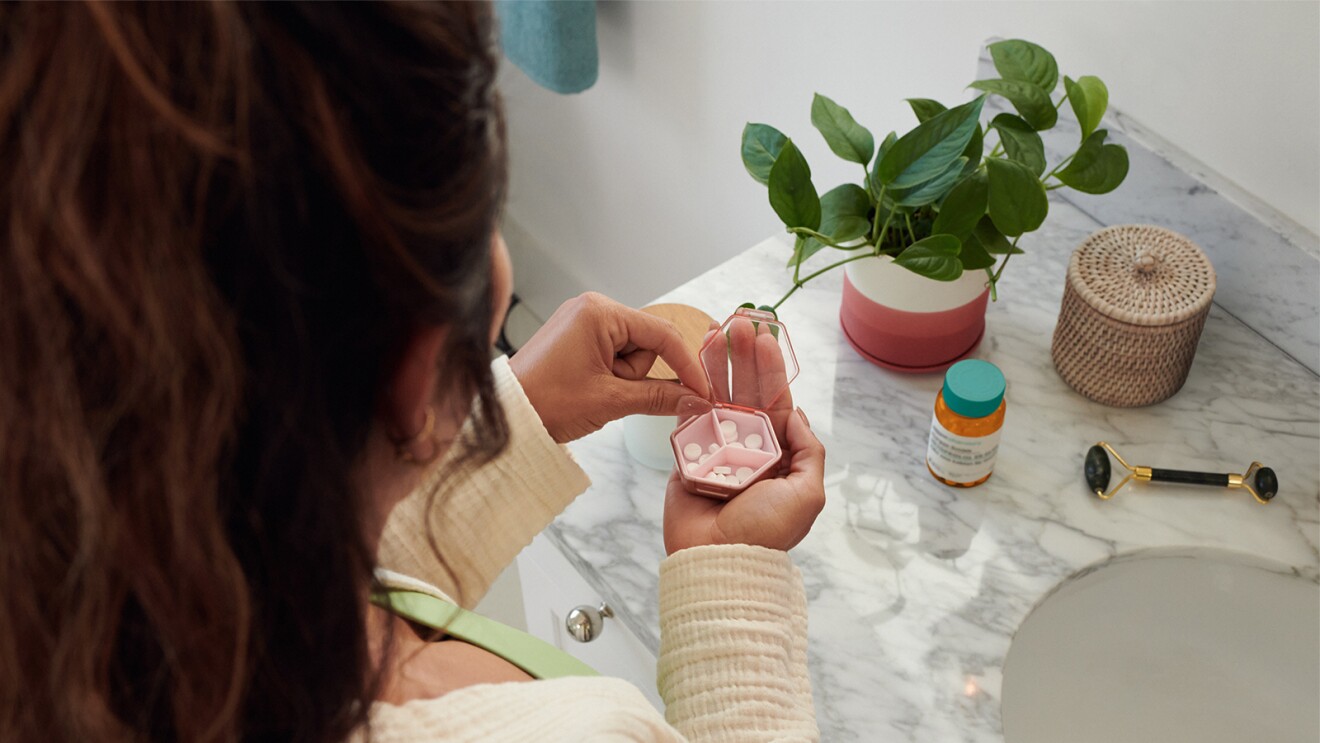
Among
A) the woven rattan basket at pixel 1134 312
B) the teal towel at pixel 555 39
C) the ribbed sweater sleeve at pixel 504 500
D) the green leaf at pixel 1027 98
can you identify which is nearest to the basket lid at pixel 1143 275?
the woven rattan basket at pixel 1134 312

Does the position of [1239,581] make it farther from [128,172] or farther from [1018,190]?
[128,172]

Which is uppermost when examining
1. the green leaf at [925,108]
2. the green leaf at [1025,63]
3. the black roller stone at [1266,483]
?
the green leaf at [1025,63]

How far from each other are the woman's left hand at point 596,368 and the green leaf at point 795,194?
114mm

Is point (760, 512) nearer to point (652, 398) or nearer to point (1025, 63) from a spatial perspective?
point (652, 398)

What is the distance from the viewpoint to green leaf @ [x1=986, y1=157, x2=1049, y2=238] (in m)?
0.71

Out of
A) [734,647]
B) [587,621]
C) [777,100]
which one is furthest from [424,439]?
[777,100]

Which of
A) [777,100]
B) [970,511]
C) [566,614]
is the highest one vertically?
[777,100]

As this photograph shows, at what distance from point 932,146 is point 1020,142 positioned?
0.07 metres

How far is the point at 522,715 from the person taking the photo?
0.51 metres

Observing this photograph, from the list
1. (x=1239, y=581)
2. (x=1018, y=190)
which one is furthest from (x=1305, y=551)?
(x=1018, y=190)

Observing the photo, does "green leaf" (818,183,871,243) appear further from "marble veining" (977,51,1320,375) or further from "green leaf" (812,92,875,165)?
"marble veining" (977,51,1320,375)

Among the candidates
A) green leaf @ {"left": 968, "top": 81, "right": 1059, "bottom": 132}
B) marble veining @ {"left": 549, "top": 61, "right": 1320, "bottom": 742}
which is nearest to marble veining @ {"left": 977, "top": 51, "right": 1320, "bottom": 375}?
marble veining @ {"left": 549, "top": 61, "right": 1320, "bottom": 742}

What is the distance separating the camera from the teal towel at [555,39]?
4.00 feet

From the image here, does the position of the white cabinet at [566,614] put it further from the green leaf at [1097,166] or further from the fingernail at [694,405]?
the green leaf at [1097,166]
